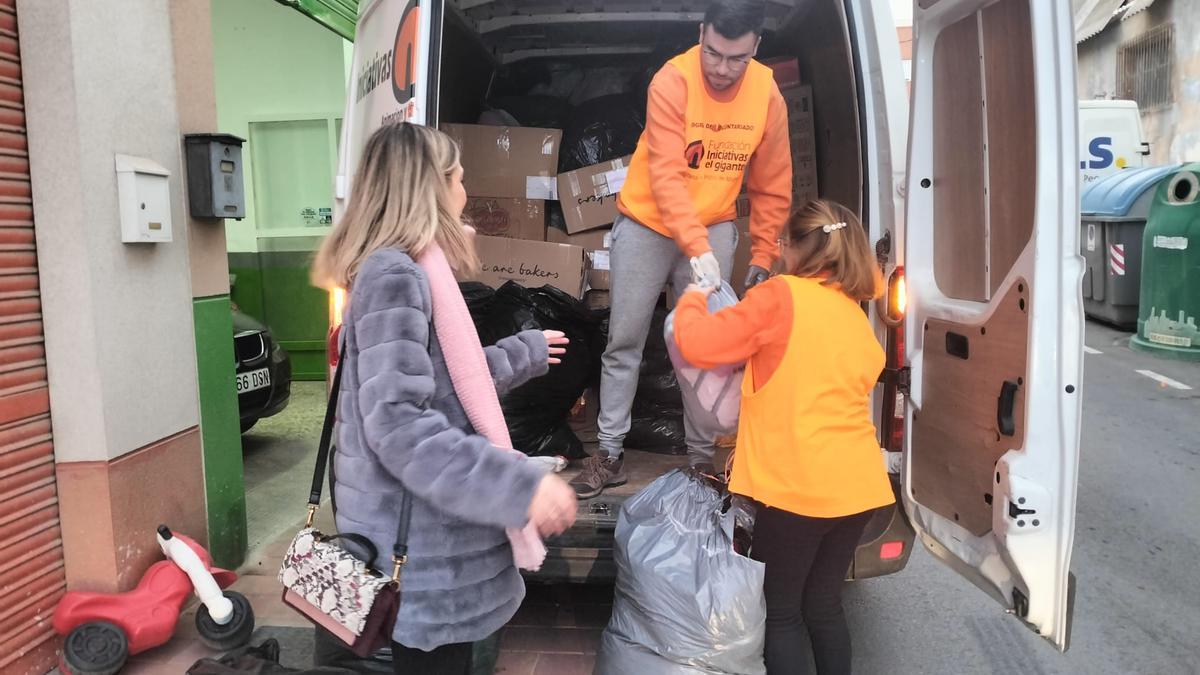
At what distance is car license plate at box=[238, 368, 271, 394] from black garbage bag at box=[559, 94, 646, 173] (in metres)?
2.17

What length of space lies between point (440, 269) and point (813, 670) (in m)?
1.63

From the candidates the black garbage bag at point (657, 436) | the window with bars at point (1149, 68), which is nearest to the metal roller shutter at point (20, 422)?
the black garbage bag at point (657, 436)

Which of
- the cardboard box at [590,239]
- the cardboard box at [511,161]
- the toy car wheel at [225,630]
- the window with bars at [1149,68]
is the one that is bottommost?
the toy car wheel at [225,630]

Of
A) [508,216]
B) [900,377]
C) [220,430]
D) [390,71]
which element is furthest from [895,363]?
[220,430]

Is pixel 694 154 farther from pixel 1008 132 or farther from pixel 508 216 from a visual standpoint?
pixel 508 216

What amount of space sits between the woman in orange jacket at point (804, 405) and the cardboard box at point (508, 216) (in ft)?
7.92

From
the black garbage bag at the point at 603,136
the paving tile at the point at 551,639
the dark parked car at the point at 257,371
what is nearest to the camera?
the paving tile at the point at 551,639

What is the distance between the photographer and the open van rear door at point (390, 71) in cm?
302

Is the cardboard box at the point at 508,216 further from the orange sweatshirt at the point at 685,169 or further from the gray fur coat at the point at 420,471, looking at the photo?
the gray fur coat at the point at 420,471

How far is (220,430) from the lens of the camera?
3760 mm

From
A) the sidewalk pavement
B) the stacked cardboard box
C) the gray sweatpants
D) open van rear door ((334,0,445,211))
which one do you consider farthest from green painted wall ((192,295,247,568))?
the gray sweatpants

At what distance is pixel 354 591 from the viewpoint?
170cm

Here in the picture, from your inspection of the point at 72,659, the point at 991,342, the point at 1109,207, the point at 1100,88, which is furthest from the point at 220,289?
the point at 1100,88

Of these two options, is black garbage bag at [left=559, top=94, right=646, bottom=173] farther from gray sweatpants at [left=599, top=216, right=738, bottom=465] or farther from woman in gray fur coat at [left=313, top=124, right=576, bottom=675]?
woman in gray fur coat at [left=313, top=124, right=576, bottom=675]
